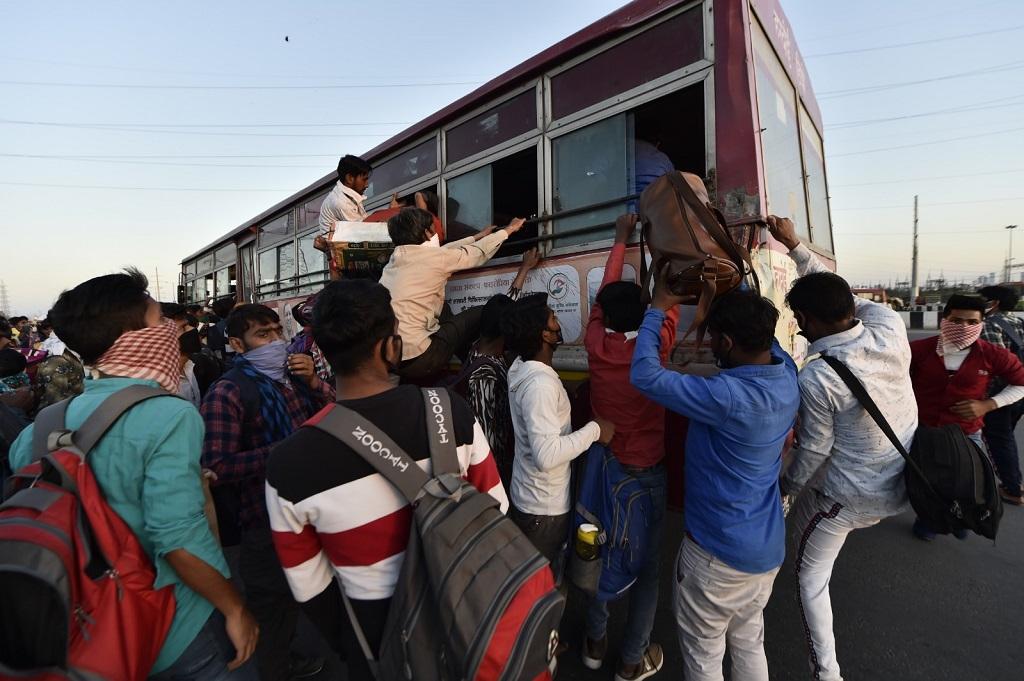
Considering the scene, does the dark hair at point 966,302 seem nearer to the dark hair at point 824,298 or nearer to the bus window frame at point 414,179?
the dark hair at point 824,298

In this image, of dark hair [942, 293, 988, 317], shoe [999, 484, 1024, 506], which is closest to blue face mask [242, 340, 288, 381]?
dark hair [942, 293, 988, 317]

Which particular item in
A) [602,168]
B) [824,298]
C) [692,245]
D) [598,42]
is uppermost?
[598,42]

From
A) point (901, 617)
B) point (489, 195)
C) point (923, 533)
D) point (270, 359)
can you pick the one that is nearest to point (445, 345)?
point (270, 359)

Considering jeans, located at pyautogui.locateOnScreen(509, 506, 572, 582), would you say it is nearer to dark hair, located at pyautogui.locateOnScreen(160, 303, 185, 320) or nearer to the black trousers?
the black trousers

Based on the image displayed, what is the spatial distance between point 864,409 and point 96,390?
8.73ft

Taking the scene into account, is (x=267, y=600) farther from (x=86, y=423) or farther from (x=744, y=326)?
(x=744, y=326)

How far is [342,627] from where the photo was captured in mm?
1337

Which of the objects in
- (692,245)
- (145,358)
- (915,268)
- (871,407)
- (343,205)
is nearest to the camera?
(145,358)

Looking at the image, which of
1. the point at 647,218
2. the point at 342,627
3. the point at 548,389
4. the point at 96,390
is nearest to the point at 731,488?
the point at 548,389

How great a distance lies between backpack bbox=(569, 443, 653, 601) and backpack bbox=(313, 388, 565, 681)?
3.18 feet

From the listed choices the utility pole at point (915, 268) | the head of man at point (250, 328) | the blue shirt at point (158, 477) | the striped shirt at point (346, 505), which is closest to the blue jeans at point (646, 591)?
the striped shirt at point (346, 505)

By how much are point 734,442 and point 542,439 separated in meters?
0.71

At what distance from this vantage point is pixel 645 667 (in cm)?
217

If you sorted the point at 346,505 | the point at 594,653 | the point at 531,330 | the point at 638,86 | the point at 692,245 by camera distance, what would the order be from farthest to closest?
1. the point at 638,86
2. the point at 594,653
3. the point at 531,330
4. the point at 692,245
5. the point at 346,505
